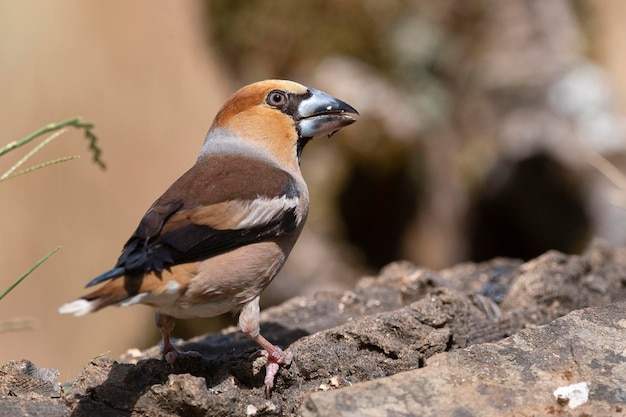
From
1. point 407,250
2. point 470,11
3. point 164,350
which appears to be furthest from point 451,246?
point 164,350

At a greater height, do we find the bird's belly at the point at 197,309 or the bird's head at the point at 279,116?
the bird's head at the point at 279,116

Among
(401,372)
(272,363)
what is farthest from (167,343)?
(401,372)

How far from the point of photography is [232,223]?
3686 millimetres

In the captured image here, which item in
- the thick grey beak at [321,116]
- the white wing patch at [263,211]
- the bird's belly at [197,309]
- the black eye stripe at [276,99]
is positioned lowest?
the bird's belly at [197,309]

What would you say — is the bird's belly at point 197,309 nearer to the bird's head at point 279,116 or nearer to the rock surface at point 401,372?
the rock surface at point 401,372

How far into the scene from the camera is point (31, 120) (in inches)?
317

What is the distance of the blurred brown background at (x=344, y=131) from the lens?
8000 mm

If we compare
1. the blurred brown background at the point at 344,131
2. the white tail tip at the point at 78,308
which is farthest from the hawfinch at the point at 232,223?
the blurred brown background at the point at 344,131

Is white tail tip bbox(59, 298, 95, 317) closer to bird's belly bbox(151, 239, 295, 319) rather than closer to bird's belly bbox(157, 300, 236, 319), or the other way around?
bird's belly bbox(151, 239, 295, 319)

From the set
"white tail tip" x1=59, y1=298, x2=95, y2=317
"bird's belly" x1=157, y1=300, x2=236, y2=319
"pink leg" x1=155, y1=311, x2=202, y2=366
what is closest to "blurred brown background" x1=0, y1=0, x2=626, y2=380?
"pink leg" x1=155, y1=311, x2=202, y2=366

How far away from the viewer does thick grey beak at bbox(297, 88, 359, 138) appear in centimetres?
441

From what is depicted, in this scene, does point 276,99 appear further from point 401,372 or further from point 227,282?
point 401,372

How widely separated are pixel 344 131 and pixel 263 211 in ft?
21.1

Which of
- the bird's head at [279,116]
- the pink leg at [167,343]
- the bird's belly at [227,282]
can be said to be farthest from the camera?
the bird's head at [279,116]
